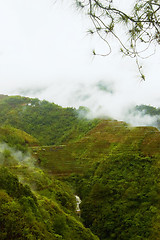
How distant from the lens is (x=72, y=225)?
16.2 meters

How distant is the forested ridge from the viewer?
1168 centimetres

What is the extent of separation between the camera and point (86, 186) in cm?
3684

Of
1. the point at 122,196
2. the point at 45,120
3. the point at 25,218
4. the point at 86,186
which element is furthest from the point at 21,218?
the point at 45,120

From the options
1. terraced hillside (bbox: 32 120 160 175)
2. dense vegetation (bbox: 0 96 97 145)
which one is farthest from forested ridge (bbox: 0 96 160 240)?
dense vegetation (bbox: 0 96 97 145)

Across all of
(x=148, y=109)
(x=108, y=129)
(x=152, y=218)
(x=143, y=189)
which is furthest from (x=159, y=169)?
(x=148, y=109)

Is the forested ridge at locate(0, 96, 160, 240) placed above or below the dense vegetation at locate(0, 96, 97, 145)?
below

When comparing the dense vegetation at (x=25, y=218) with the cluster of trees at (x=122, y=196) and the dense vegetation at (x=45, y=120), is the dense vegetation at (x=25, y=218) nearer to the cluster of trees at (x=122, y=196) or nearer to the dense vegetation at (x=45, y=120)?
the cluster of trees at (x=122, y=196)

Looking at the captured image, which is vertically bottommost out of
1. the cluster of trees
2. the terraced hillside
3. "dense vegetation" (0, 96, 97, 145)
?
the cluster of trees

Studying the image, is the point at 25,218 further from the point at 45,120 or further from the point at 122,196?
the point at 45,120

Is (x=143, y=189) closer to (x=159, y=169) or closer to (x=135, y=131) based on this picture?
(x=159, y=169)

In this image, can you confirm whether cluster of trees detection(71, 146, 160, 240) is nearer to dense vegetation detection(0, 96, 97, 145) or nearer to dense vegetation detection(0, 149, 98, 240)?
dense vegetation detection(0, 149, 98, 240)

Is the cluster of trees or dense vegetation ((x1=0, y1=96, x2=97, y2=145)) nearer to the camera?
the cluster of trees

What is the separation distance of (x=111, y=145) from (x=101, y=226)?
23.0 metres

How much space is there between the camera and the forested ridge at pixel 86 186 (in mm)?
11680
